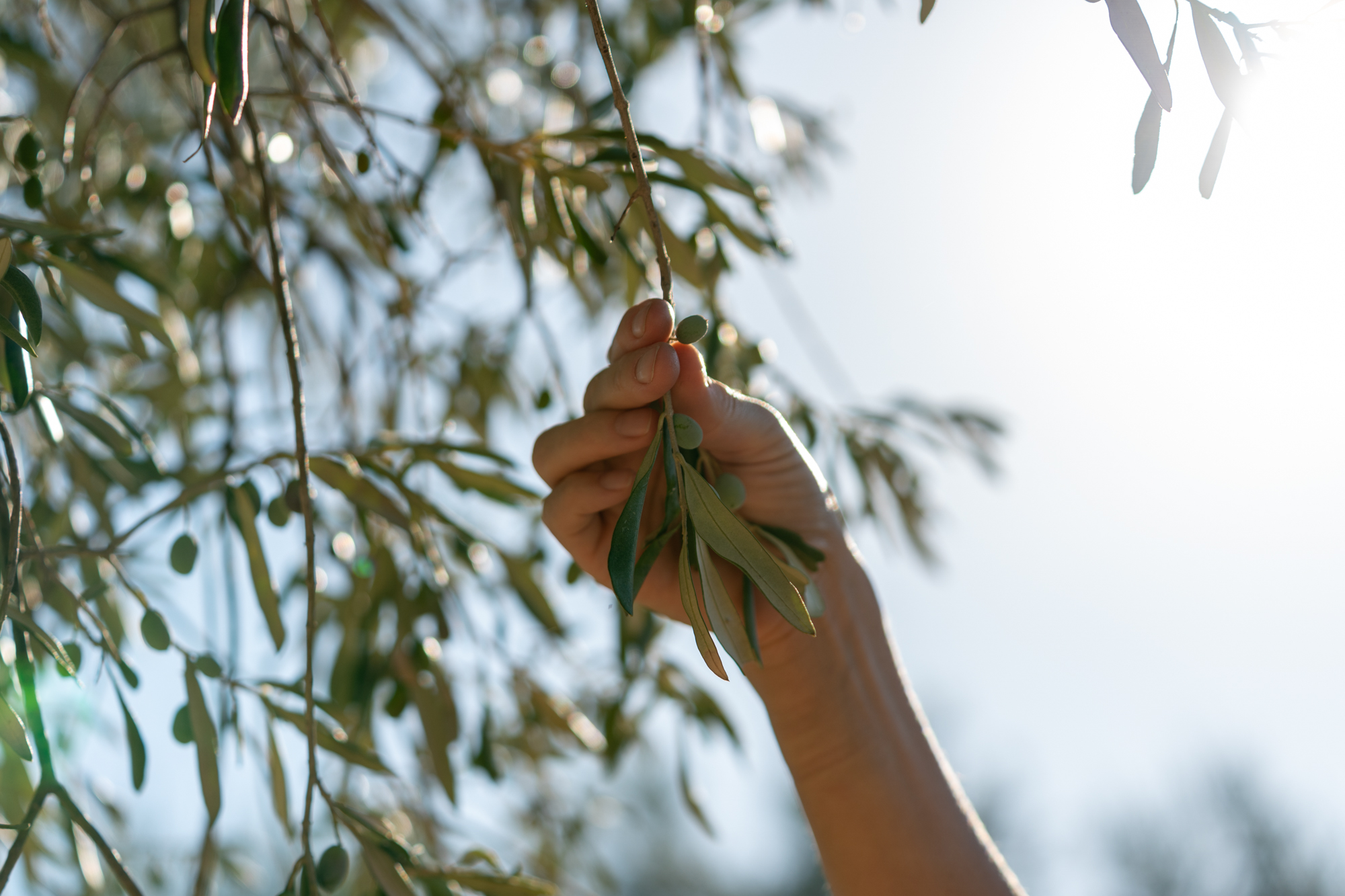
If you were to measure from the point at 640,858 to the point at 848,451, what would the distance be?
7425 millimetres

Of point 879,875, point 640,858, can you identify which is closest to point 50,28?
point 879,875

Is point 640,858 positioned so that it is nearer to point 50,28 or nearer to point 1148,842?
point 1148,842

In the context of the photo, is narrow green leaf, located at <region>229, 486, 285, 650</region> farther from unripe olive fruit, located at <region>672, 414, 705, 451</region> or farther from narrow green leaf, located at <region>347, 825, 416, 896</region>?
unripe olive fruit, located at <region>672, 414, 705, 451</region>

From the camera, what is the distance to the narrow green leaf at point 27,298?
0.53 meters

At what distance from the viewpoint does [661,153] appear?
727 mm

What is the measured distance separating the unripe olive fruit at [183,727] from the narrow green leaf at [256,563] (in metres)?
0.08

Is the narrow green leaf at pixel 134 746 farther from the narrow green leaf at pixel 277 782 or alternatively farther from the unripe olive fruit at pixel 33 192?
the unripe olive fruit at pixel 33 192

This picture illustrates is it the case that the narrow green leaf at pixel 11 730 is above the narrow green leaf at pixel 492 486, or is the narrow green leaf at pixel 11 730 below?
below

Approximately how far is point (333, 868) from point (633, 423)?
38 cm

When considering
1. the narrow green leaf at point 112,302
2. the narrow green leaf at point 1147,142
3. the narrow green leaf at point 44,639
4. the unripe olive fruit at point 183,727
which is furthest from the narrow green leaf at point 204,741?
the narrow green leaf at point 1147,142

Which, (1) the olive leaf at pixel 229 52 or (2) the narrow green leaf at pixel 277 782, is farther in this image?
(2) the narrow green leaf at pixel 277 782

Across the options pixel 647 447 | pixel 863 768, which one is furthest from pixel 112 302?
pixel 863 768

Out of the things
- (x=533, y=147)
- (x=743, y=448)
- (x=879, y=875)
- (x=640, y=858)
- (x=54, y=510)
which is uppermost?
(x=640, y=858)

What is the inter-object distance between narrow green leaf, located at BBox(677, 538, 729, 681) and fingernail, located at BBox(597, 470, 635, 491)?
0.16m
